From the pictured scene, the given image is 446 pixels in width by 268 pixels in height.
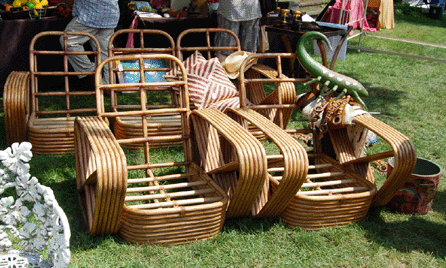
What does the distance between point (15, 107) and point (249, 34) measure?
3.24 m

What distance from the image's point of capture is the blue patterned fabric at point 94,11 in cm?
530

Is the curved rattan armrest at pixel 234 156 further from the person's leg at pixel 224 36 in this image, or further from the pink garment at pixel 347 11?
the pink garment at pixel 347 11

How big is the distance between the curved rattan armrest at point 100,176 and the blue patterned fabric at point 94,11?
2397 mm

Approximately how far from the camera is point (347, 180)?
3.42m

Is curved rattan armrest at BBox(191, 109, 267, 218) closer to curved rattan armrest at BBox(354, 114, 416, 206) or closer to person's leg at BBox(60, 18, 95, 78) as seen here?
curved rattan armrest at BBox(354, 114, 416, 206)

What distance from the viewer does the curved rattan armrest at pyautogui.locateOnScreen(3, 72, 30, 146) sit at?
3.79 m

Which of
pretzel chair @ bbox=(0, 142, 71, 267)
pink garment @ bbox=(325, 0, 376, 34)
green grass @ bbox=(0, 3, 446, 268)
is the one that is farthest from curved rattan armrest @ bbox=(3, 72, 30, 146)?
pink garment @ bbox=(325, 0, 376, 34)

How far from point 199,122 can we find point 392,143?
1.30 metres

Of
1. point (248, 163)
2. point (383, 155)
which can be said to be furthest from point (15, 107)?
point (383, 155)

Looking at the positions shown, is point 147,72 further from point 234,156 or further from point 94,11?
point 234,156

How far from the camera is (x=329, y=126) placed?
12.1ft

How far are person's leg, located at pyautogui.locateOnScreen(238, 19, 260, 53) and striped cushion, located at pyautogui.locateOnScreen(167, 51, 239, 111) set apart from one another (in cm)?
184

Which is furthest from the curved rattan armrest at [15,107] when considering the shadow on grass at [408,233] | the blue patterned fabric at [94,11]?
the shadow on grass at [408,233]

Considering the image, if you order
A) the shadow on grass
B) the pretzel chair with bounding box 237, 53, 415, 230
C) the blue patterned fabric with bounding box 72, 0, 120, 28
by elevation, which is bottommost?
the shadow on grass
